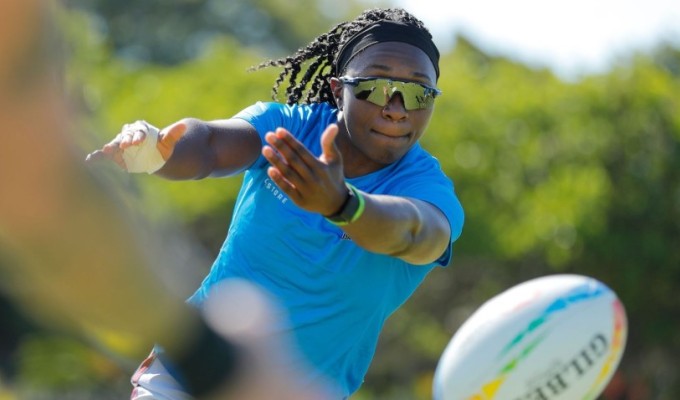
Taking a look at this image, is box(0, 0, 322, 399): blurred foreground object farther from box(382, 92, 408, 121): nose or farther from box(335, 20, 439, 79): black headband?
box(335, 20, 439, 79): black headband

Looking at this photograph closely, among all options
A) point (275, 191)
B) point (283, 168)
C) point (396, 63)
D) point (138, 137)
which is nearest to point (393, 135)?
point (396, 63)

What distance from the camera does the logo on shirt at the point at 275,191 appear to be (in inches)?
173

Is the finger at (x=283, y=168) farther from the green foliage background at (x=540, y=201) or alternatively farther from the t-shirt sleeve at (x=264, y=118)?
the green foliage background at (x=540, y=201)

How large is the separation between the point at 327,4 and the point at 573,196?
116 ft

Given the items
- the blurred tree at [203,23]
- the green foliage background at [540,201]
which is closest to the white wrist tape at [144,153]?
the green foliage background at [540,201]

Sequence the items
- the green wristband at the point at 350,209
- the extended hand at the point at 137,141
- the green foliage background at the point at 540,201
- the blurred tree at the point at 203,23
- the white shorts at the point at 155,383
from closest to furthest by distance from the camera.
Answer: the green wristband at the point at 350,209 < the extended hand at the point at 137,141 < the white shorts at the point at 155,383 < the green foliage background at the point at 540,201 < the blurred tree at the point at 203,23

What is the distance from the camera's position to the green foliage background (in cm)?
1647

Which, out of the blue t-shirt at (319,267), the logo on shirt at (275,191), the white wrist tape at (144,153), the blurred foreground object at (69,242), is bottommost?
the blue t-shirt at (319,267)

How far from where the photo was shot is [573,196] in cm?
1631

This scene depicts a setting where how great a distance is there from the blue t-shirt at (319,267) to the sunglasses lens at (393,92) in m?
0.21

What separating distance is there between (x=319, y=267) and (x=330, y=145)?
1.40 meters

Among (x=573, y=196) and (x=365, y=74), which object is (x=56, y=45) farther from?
(x=573, y=196)

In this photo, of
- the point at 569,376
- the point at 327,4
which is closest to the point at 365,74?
the point at 569,376

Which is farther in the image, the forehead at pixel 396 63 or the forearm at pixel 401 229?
the forehead at pixel 396 63
